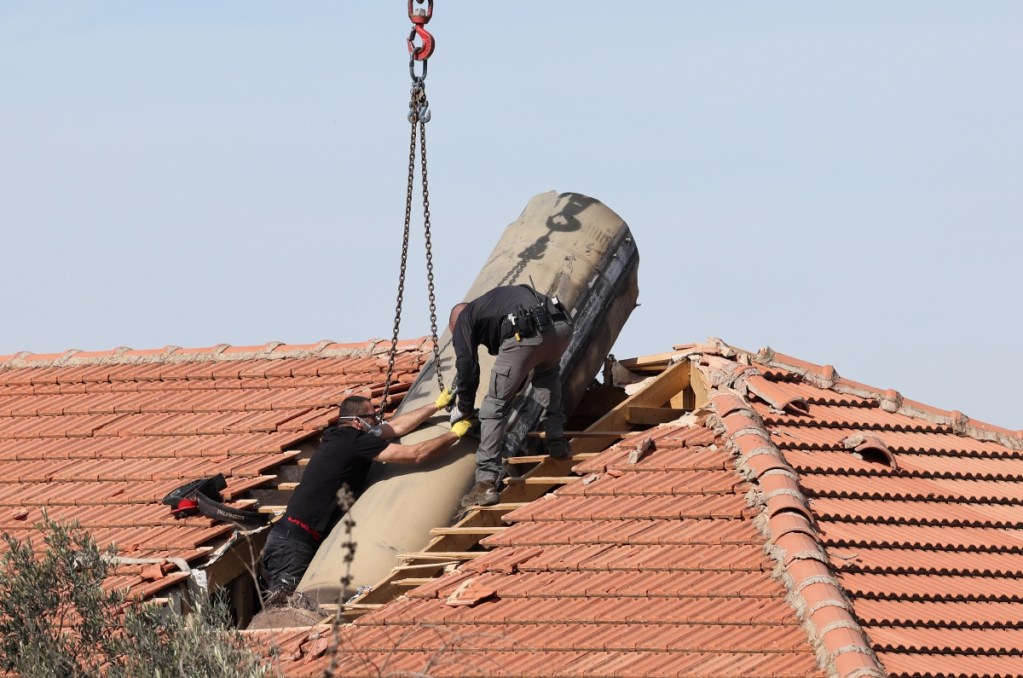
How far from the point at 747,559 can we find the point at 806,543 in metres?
0.46

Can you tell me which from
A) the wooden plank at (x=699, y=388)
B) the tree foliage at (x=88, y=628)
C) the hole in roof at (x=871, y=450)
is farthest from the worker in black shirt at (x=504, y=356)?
the tree foliage at (x=88, y=628)

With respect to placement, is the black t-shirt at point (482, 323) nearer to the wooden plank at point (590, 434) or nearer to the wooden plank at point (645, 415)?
the wooden plank at point (590, 434)

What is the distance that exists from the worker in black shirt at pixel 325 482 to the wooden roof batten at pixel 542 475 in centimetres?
71

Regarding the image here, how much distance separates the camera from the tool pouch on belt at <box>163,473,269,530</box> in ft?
48.7

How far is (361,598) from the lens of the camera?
13.7 meters

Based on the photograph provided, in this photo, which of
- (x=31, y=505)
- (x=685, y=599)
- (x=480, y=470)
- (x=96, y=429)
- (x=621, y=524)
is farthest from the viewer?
(x=96, y=429)

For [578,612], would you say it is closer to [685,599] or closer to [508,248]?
[685,599]

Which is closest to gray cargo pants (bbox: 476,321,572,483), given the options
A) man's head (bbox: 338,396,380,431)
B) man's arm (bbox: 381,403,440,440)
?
man's arm (bbox: 381,403,440,440)

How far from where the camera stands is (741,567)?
12672mm

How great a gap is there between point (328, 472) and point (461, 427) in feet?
3.93

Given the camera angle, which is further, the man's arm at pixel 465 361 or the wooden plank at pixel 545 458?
the wooden plank at pixel 545 458

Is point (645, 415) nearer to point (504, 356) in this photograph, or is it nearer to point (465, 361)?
point (504, 356)

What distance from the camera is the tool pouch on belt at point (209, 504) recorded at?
14852 millimetres

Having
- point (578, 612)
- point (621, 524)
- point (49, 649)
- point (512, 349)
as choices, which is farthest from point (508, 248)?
point (49, 649)
